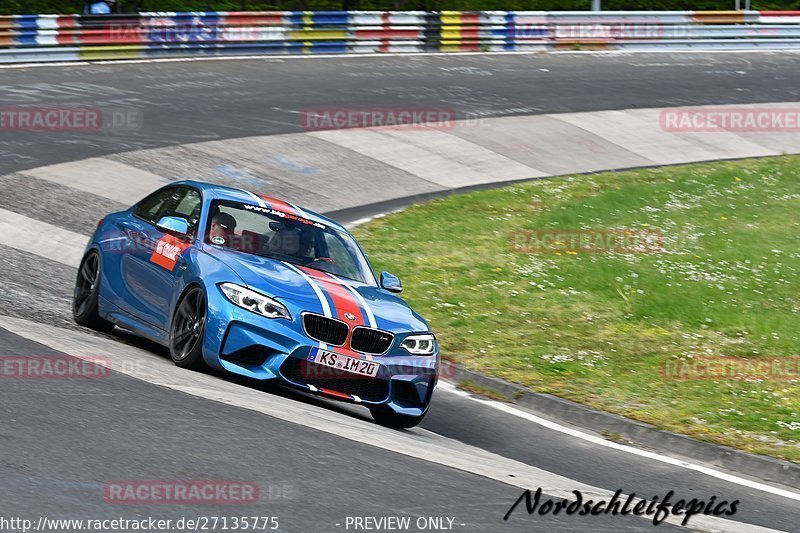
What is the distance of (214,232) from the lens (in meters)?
9.85

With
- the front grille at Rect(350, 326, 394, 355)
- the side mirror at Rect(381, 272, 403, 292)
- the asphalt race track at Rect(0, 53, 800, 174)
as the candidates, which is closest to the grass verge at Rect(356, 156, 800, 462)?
the side mirror at Rect(381, 272, 403, 292)

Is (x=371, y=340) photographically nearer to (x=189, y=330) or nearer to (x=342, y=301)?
(x=342, y=301)

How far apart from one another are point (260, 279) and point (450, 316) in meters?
4.55

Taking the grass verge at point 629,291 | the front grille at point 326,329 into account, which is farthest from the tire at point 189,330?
the grass verge at point 629,291

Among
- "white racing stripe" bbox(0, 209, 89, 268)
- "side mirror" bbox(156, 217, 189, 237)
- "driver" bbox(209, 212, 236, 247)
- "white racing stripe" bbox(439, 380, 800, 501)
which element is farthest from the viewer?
"white racing stripe" bbox(0, 209, 89, 268)

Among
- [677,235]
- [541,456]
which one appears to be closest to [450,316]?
[541,456]

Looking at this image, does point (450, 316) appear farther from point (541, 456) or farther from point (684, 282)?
point (541, 456)

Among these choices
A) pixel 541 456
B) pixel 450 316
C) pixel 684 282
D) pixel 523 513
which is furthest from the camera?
pixel 684 282

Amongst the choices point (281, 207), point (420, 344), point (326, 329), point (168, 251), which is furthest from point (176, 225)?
point (420, 344)

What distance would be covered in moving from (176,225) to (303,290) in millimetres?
1338

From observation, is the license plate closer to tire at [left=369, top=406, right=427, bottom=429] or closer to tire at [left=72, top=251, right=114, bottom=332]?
tire at [left=369, top=406, right=427, bottom=429]

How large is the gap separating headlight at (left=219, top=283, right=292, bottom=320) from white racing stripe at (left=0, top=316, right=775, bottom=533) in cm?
57

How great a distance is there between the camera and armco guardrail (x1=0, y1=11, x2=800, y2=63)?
87.0ft

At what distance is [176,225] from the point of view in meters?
9.65
